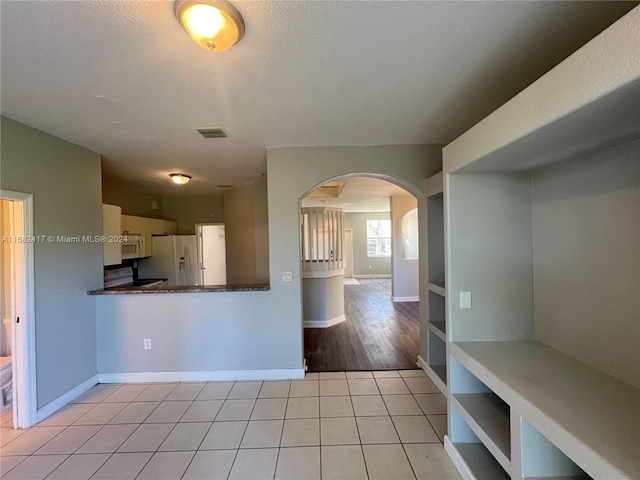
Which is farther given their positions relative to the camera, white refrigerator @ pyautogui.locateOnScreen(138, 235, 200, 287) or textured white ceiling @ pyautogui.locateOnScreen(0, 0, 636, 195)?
white refrigerator @ pyautogui.locateOnScreen(138, 235, 200, 287)

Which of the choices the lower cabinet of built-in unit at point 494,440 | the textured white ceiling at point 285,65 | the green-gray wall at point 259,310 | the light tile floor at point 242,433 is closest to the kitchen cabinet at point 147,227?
the green-gray wall at point 259,310

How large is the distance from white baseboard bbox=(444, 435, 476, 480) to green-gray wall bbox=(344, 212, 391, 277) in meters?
10.2

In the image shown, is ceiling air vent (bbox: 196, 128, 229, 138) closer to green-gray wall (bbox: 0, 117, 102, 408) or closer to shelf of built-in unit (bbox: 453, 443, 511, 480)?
green-gray wall (bbox: 0, 117, 102, 408)

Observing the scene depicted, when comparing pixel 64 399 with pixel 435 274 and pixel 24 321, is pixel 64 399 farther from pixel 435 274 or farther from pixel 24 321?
pixel 435 274

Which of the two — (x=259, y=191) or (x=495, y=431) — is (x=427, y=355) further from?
(x=259, y=191)

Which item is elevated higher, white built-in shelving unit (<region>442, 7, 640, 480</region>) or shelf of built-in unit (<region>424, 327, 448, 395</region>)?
white built-in shelving unit (<region>442, 7, 640, 480</region>)

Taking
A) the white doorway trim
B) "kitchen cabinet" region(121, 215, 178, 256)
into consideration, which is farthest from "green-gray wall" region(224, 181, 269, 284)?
the white doorway trim

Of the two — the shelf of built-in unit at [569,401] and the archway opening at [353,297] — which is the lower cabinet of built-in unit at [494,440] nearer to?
the shelf of built-in unit at [569,401]

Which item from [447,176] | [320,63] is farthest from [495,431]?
[320,63]

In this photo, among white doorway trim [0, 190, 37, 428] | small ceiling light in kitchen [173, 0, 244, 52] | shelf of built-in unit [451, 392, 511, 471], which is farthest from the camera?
white doorway trim [0, 190, 37, 428]

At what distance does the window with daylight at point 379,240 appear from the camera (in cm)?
1231

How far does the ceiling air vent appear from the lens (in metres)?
2.72

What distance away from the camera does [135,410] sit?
2830 mm

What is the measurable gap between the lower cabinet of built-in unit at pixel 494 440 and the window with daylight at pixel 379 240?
33.7 ft
